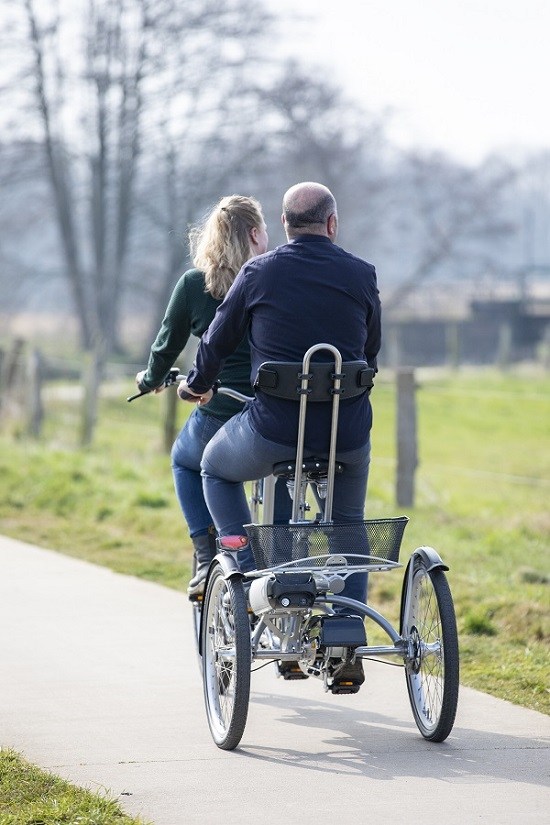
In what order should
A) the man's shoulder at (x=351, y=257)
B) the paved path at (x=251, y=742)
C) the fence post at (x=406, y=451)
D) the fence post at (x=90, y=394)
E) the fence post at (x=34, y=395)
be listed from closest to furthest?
the paved path at (x=251, y=742)
the man's shoulder at (x=351, y=257)
the fence post at (x=406, y=451)
the fence post at (x=90, y=394)
the fence post at (x=34, y=395)

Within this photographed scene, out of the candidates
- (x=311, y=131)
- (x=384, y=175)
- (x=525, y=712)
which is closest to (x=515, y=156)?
(x=384, y=175)

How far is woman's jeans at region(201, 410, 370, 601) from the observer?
4.81 metres

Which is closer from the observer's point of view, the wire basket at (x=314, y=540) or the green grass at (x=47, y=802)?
the green grass at (x=47, y=802)

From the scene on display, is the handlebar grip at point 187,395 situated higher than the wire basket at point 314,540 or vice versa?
the handlebar grip at point 187,395

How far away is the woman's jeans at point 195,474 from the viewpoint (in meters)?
5.47

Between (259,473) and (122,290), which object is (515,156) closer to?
(122,290)

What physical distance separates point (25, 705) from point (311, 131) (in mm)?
30898

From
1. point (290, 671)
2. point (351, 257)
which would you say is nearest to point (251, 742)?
point (290, 671)

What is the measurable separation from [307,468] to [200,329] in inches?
37.1

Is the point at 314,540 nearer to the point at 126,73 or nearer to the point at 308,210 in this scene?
the point at 308,210

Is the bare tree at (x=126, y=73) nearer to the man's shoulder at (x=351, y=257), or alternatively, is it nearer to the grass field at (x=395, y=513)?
the grass field at (x=395, y=513)

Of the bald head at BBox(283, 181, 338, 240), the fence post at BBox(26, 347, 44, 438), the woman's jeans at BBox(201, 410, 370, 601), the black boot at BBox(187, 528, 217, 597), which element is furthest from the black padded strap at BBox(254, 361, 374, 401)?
the fence post at BBox(26, 347, 44, 438)

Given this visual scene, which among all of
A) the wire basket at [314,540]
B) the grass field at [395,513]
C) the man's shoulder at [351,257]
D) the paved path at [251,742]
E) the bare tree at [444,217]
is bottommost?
the paved path at [251,742]

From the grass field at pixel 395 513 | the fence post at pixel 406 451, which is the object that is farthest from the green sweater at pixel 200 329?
the fence post at pixel 406 451
